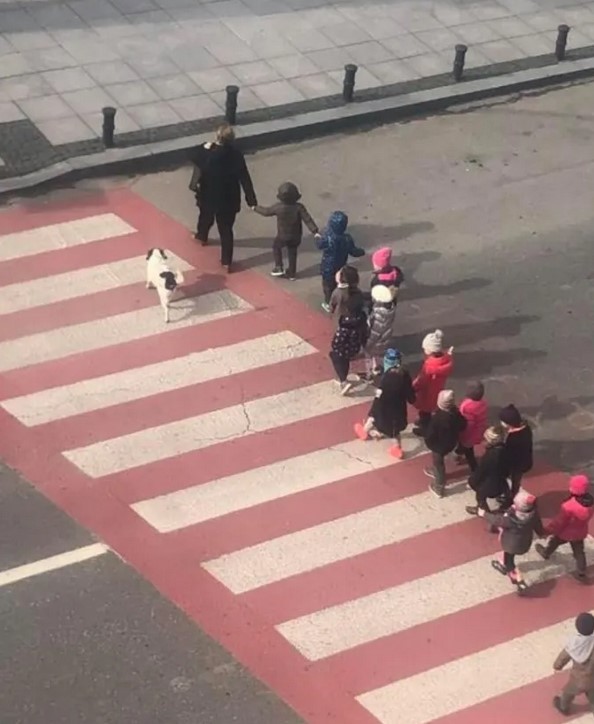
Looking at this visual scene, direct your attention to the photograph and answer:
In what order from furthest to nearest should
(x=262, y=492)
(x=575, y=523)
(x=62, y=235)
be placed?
(x=62, y=235) → (x=262, y=492) → (x=575, y=523)

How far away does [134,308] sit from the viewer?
56.5ft

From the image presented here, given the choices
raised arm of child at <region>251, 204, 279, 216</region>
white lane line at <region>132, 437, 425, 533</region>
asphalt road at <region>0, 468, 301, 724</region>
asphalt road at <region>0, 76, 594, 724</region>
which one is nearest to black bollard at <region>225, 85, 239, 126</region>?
asphalt road at <region>0, 76, 594, 724</region>

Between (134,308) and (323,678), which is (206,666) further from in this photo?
(134,308)

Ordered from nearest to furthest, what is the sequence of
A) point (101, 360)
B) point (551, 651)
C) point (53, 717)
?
A: 1. point (53, 717)
2. point (551, 651)
3. point (101, 360)

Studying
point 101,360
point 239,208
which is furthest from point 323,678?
point 239,208

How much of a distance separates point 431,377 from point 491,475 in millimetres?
1375

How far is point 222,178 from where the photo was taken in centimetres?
1730

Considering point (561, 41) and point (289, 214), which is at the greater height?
point (561, 41)

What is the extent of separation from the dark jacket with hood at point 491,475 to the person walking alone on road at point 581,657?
2.06m

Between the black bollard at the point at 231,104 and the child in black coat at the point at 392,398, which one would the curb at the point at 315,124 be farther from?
the child in black coat at the point at 392,398

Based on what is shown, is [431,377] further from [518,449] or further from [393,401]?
[518,449]

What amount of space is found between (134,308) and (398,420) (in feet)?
12.6

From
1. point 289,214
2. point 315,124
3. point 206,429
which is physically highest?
point 289,214

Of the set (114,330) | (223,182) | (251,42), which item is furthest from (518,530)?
(251,42)
